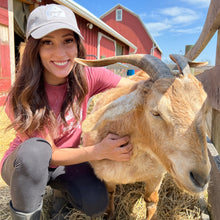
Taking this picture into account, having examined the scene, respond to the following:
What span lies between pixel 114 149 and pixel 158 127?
0.55 m

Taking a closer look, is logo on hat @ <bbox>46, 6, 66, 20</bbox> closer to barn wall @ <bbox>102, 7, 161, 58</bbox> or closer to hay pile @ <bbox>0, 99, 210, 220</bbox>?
hay pile @ <bbox>0, 99, 210, 220</bbox>

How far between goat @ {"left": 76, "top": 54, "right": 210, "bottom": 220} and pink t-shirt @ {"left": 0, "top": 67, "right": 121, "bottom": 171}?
0.56ft

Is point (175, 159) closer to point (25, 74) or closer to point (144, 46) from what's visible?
point (25, 74)

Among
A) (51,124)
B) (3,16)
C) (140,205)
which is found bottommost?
(140,205)

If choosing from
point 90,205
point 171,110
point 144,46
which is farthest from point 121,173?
point 144,46

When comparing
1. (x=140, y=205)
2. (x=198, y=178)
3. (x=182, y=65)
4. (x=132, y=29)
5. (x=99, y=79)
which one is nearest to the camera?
(x=198, y=178)

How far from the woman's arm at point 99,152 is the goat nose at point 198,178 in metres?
0.74

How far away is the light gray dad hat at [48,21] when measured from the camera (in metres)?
1.79

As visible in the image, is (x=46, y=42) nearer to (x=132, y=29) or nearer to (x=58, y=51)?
(x=58, y=51)

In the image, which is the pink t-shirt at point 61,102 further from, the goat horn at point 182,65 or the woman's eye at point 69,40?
the goat horn at point 182,65

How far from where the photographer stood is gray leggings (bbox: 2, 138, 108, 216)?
174cm

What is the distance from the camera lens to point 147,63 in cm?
175

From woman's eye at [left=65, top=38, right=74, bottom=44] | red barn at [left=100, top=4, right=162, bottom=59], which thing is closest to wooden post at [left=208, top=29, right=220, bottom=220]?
woman's eye at [left=65, top=38, right=74, bottom=44]

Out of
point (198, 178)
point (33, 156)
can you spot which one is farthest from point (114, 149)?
point (198, 178)
